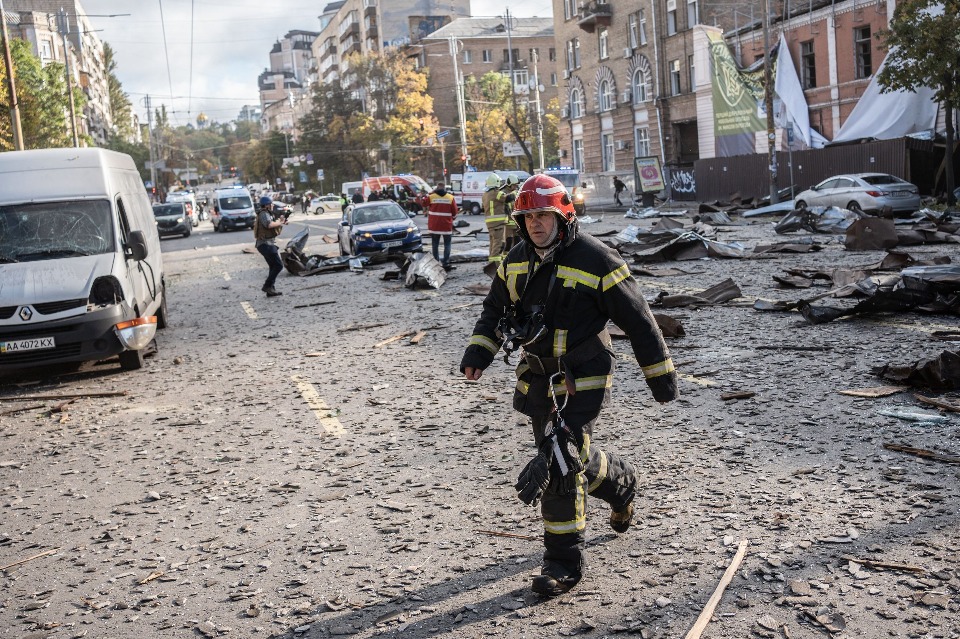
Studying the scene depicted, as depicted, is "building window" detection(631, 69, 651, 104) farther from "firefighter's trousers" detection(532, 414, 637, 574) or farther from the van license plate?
"firefighter's trousers" detection(532, 414, 637, 574)

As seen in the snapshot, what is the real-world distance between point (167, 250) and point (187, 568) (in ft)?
111

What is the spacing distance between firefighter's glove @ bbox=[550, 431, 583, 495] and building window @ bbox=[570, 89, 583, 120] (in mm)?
62918

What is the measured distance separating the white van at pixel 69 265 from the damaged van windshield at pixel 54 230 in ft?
0.04

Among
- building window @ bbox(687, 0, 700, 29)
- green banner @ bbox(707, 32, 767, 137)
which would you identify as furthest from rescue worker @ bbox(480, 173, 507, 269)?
building window @ bbox(687, 0, 700, 29)

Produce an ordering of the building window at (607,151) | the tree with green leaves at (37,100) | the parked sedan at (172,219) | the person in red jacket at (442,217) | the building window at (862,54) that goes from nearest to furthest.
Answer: the person in red jacket at (442,217), the building window at (862,54), the tree with green leaves at (37,100), the parked sedan at (172,219), the building window at (607,151)

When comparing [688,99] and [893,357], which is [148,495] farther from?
[688,99]

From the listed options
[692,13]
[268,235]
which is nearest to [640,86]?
[692,13]

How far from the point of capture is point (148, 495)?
6.17m

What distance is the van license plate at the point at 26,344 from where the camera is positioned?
9.84 meters

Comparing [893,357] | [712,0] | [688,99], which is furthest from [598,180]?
[893,357]

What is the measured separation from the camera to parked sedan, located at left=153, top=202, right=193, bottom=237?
4450cm

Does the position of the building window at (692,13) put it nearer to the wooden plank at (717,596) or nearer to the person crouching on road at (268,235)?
the person crouching on road at (268,235)

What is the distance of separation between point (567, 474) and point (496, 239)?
1344 centimetres

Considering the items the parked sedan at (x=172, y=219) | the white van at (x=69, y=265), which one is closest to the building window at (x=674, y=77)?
the parked sedan at (x=172, y=219)
